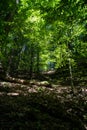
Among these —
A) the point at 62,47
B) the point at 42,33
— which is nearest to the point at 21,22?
the point at 42,33

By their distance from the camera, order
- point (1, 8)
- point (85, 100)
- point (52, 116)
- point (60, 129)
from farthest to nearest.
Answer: point (85, 100) → point (1, 8) → point (52, 116) → point (60, 129)

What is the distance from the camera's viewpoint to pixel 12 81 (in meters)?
23.4

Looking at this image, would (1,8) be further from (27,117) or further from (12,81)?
(12,81)

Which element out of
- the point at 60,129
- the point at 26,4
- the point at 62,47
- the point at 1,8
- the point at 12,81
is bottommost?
the point at 60,129

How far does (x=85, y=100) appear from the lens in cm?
1769

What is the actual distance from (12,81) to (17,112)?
11916 mm

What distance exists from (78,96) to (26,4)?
28.2 feet

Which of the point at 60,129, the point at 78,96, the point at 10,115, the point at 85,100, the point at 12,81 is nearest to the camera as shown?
the point at 60,129

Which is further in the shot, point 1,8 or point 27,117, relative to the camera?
point 1,8

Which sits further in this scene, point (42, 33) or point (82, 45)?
point (42, 33)

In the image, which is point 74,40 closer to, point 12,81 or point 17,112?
point 12,81

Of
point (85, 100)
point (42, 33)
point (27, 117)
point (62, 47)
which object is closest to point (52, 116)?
point (27, 117)

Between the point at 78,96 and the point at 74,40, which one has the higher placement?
the point at 74,40

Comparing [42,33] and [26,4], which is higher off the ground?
[26,4]
